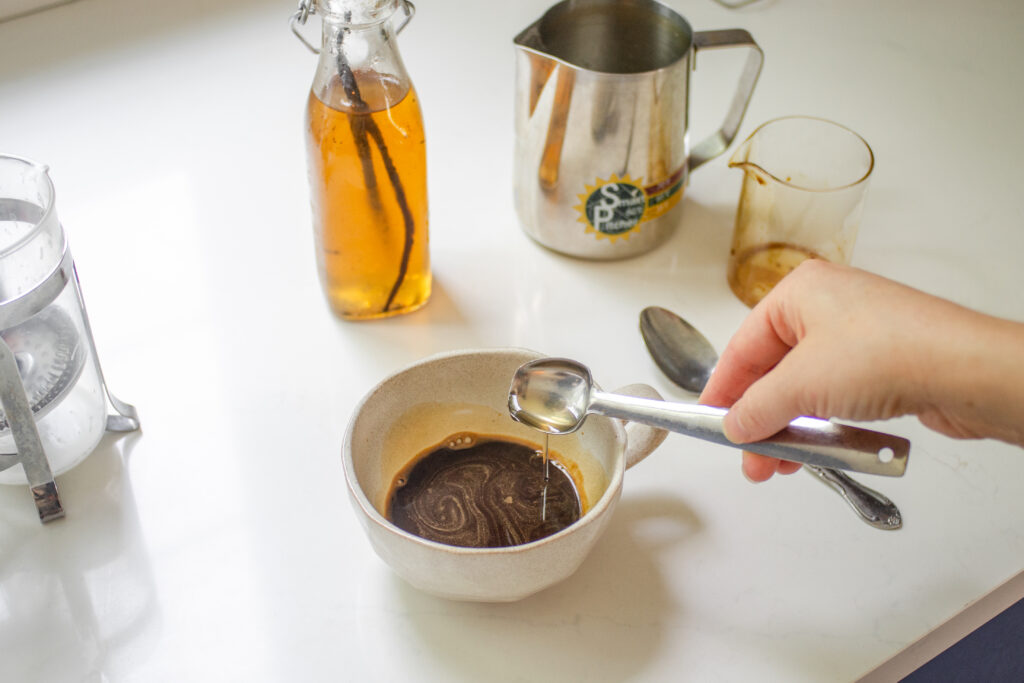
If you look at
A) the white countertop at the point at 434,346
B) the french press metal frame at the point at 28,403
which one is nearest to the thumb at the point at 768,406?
the white countertop at the point at 434,346

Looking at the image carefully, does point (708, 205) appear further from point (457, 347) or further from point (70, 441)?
point (70, 441)

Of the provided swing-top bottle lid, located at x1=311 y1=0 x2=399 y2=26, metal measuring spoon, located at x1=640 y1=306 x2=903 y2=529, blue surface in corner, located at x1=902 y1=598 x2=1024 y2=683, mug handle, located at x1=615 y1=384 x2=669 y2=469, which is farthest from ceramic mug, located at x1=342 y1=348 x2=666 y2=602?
blue surface in corner, located at x1=902 y1=598 x2=1024 y2=683

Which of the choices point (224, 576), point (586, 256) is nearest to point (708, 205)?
point (586, 256)

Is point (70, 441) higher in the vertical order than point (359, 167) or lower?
lower

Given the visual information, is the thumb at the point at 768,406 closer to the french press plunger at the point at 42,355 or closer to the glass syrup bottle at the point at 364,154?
the glass syrup bottle at the point at 364,154

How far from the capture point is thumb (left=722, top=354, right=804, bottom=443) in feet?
1.76

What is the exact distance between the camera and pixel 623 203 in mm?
812

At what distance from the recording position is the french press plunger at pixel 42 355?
1.96 feet

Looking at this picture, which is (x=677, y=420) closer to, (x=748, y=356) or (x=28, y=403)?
(x=748, y=356)

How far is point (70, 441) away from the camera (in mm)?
682

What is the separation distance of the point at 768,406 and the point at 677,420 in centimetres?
6

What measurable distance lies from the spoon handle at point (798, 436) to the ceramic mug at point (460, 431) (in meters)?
0.02

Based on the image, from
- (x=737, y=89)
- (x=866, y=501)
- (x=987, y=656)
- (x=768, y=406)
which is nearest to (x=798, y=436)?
(x=768, y=406)

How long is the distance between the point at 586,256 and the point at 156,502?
392mm
